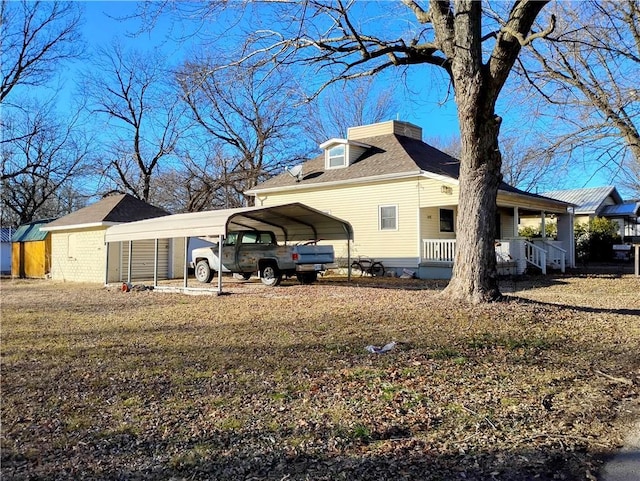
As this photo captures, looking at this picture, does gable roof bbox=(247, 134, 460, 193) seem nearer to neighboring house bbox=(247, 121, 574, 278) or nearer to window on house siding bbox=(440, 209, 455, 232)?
neighboring house bbox=(247, 121, 574, 278)

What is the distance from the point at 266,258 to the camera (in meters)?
15.4

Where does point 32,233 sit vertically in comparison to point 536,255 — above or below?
above

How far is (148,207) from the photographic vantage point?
22422mm

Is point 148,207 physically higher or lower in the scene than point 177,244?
higher

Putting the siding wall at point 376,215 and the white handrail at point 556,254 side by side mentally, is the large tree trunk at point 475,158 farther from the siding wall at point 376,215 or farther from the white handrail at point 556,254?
the white handrail at point 556,254

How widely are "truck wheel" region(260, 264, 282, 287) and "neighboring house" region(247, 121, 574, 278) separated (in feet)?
18.4

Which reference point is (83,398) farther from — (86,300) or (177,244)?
(177,244)

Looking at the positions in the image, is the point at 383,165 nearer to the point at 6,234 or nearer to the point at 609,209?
the point at 6,234

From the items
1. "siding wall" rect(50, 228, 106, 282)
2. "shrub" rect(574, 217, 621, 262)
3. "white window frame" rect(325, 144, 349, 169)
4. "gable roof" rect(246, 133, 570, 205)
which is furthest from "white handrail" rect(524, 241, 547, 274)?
"siding wall" rect(50, 228, 106, 282)

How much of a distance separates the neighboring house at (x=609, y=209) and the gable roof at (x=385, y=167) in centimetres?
1703

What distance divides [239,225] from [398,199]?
6131 mm

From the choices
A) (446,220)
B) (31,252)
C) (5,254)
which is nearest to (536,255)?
(446,220)

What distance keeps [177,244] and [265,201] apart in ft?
14.5

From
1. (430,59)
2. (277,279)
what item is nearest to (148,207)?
(277,279)
